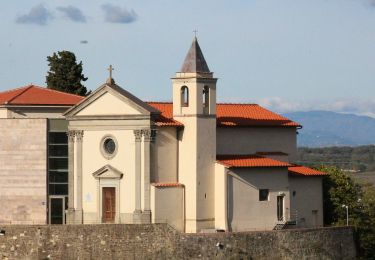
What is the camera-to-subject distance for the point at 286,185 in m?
72.8

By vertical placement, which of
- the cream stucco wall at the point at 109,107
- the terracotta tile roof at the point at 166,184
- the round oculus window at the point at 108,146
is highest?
the cream stucco wall at the point at 109,107

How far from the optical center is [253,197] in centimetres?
7112

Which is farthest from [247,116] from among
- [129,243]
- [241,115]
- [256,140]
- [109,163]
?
[129,243]

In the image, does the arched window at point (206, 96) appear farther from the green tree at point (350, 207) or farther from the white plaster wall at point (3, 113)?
the white plaster wall at point (3, 113)

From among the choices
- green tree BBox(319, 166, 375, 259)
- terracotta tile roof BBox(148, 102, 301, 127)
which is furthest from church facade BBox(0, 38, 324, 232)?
green tree BBox(319, 166, 375, 259)

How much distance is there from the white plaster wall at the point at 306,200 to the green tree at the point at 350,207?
1.10m

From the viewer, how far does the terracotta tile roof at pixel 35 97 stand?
74.0 metres

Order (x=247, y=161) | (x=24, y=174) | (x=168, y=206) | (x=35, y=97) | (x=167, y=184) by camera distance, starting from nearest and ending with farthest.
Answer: (x=168, y=206) → (x=167, y=184) → (x=247, y=161) → (x=24, y=174) → (x=35, y=97)

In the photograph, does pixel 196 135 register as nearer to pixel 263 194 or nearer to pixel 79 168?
pixel 263 194

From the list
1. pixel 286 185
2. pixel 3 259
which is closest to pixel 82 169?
pixel 3 259

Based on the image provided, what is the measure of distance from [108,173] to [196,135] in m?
5.26

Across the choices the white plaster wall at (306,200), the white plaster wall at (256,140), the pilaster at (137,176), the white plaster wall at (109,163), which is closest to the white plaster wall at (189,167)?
the pilaster at (137,176)

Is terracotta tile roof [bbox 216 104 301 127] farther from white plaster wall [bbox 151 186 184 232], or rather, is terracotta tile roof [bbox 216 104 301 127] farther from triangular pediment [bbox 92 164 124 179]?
triangular pediment [bbox 92 164 124 179]

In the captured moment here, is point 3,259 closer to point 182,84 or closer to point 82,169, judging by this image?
point 82,169
